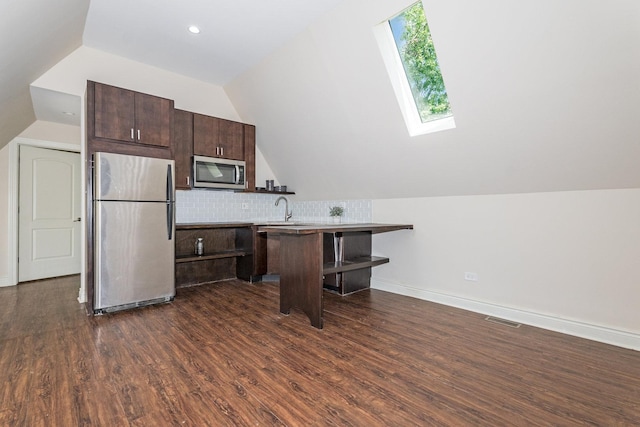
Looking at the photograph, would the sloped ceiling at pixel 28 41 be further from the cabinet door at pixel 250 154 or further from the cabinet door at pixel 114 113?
the cabinet door at pixel 250 154

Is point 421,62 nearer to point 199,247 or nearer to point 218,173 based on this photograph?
point 218,173

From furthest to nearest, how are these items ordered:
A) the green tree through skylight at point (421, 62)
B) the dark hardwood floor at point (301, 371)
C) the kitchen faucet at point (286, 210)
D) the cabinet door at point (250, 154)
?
the kitchen faucet at point (286, 210) < the cabinet door at point (250, 154) < the green tree through skylight at point (421, 62) < the dark hardwood floor at point (301, 371)

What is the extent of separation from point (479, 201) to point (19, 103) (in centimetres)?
525

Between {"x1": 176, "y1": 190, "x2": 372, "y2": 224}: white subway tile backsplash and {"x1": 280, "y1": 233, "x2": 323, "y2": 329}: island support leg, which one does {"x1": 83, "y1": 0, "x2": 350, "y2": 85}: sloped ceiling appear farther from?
{"x1": 280, "y1": 233, "x2": 323, "y2": 329}: island support leg

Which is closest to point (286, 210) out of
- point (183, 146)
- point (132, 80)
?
point (183, 146)

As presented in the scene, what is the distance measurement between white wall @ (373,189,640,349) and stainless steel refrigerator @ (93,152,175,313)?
2.86 m

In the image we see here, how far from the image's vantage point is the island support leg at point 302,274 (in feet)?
9.20

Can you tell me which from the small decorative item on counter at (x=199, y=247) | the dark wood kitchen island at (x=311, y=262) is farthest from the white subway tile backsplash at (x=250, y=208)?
the dark wood kitchen island at (x=311, y=262)

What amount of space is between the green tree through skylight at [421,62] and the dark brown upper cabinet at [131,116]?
2.67 metres

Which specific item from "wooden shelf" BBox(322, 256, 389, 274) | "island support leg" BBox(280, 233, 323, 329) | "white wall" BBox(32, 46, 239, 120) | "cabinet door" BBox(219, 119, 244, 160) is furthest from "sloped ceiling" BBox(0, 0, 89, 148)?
"wooden shelf" BBox(322, 256, 389, 274)

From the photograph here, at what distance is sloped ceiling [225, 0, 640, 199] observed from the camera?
79.0 inches

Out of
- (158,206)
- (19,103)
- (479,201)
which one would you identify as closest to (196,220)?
(158,206)

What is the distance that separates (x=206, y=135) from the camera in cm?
438

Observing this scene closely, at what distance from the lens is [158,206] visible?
344cm
